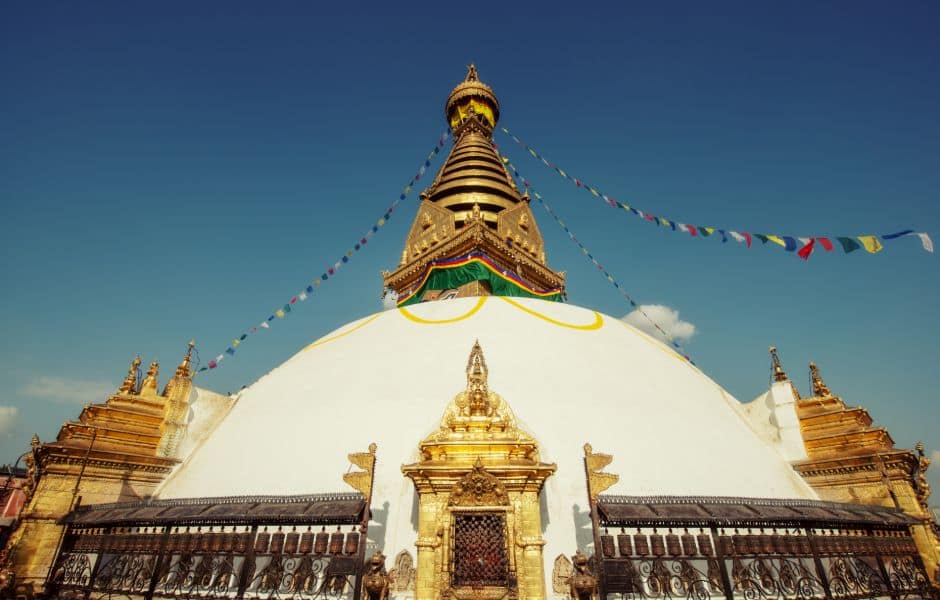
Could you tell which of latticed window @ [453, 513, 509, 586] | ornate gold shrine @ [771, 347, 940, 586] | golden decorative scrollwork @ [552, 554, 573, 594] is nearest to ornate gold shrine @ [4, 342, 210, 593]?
latticed window @ [453, 513, 509, 586]

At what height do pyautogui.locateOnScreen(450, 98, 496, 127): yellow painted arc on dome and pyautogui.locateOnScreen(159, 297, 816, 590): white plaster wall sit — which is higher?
pyautogui.locateOnScreen(450, 98, 496, 127): yellow painted arc on dome

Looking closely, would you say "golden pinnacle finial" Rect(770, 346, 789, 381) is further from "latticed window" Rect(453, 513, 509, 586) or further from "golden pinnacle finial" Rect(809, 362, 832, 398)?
"latticed window" Rect(453, 513, 509, 586)

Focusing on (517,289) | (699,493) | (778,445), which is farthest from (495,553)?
(517,289)

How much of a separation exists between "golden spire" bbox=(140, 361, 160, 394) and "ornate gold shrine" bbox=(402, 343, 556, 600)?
282 inches

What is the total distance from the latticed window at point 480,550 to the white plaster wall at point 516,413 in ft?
2.80

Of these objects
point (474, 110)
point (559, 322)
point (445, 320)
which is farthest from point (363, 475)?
point (474, 110)

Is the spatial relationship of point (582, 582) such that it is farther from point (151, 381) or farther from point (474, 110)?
point (474, 110)

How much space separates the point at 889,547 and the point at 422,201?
1586 cm

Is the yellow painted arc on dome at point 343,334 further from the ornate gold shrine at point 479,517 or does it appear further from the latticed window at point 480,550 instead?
the latticed window at point 480,550

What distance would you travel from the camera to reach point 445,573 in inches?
187

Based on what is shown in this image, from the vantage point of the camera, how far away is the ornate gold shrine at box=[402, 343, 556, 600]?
15.5 ft

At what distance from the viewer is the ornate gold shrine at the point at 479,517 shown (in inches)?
→ 186

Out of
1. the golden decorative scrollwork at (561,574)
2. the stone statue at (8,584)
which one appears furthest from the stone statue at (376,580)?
the stone statue at (8,584)

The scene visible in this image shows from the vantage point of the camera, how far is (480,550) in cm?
491
